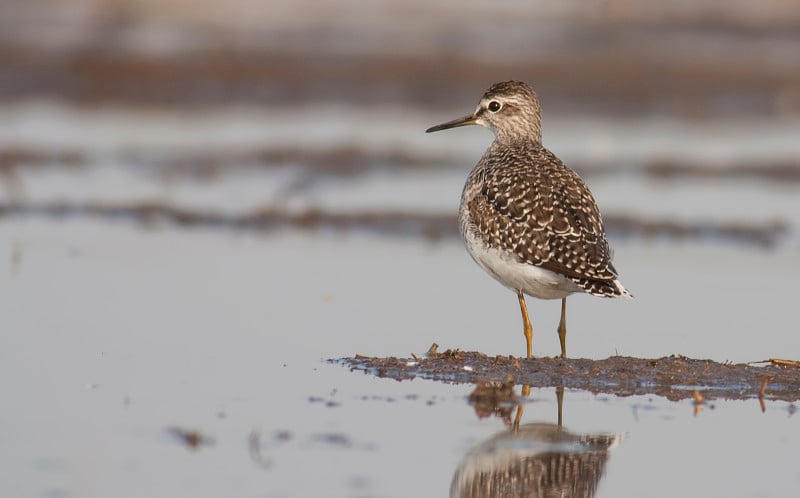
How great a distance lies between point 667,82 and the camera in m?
26.7

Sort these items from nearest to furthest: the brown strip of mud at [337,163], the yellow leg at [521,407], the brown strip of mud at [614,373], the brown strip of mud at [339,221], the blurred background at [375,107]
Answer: the yellow leg at [521,407] → the brown strip of mud at [614,373] → the brown strip of mud at [339,221] → the blurred background at [375,107] → the brown strip of mud at [337,163]

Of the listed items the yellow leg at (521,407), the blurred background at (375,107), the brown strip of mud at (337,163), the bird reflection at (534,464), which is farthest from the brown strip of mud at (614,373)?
the brown strip of mud at (337,163)

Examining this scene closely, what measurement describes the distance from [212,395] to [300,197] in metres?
8.45

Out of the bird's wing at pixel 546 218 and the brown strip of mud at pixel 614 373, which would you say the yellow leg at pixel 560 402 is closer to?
the brown strip of mud at pixel 614 373

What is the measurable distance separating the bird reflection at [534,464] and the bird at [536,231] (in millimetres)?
1522

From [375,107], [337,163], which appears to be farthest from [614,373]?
[375,107]

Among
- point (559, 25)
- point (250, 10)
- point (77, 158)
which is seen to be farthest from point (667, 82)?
point (77, 158)

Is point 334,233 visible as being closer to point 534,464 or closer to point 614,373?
point 614,373

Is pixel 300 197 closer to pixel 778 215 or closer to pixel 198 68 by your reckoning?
pixel 778 215

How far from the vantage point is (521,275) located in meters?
9.76

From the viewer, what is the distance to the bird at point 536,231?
31.2ft

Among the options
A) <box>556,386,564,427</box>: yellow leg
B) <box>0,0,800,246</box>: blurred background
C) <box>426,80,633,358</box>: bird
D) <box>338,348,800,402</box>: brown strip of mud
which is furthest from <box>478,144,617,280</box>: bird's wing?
<box>0,0,800,246</box>: blurred background

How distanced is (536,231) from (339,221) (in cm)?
579

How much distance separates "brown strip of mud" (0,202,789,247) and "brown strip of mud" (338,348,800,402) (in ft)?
17.8
